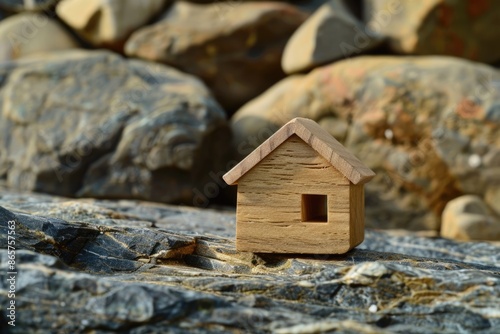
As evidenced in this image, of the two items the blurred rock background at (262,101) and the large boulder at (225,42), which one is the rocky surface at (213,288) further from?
the large boulder at (225,42)

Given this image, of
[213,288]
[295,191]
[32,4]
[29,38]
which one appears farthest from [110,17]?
[213,288]

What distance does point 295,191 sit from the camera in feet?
14.2

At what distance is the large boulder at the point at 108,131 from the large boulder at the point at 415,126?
1799mm

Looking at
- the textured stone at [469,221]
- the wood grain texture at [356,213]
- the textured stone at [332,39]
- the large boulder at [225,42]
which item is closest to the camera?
the wood grain texture at [356,213]

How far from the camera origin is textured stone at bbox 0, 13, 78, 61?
12.5 m

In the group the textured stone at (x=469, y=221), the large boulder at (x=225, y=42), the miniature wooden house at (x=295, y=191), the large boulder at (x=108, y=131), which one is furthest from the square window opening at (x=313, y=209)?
the large boulder at (x=225, y=42)

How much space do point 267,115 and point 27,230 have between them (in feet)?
22.8

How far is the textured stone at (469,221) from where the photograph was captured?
864 cm

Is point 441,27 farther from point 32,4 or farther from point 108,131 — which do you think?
point 32,4

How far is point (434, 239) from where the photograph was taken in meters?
7.13

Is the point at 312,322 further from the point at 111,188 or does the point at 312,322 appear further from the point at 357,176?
the point at 111,188

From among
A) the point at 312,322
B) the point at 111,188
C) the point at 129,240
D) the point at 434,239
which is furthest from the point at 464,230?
the point at 312,322

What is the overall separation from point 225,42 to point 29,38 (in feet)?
12.4

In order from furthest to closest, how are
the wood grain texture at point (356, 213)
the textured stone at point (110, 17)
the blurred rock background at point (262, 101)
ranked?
the textured stone at point (110, 17) → the blurred rock background at point (262, 101) → the wood grain texture at point (356, 213)
